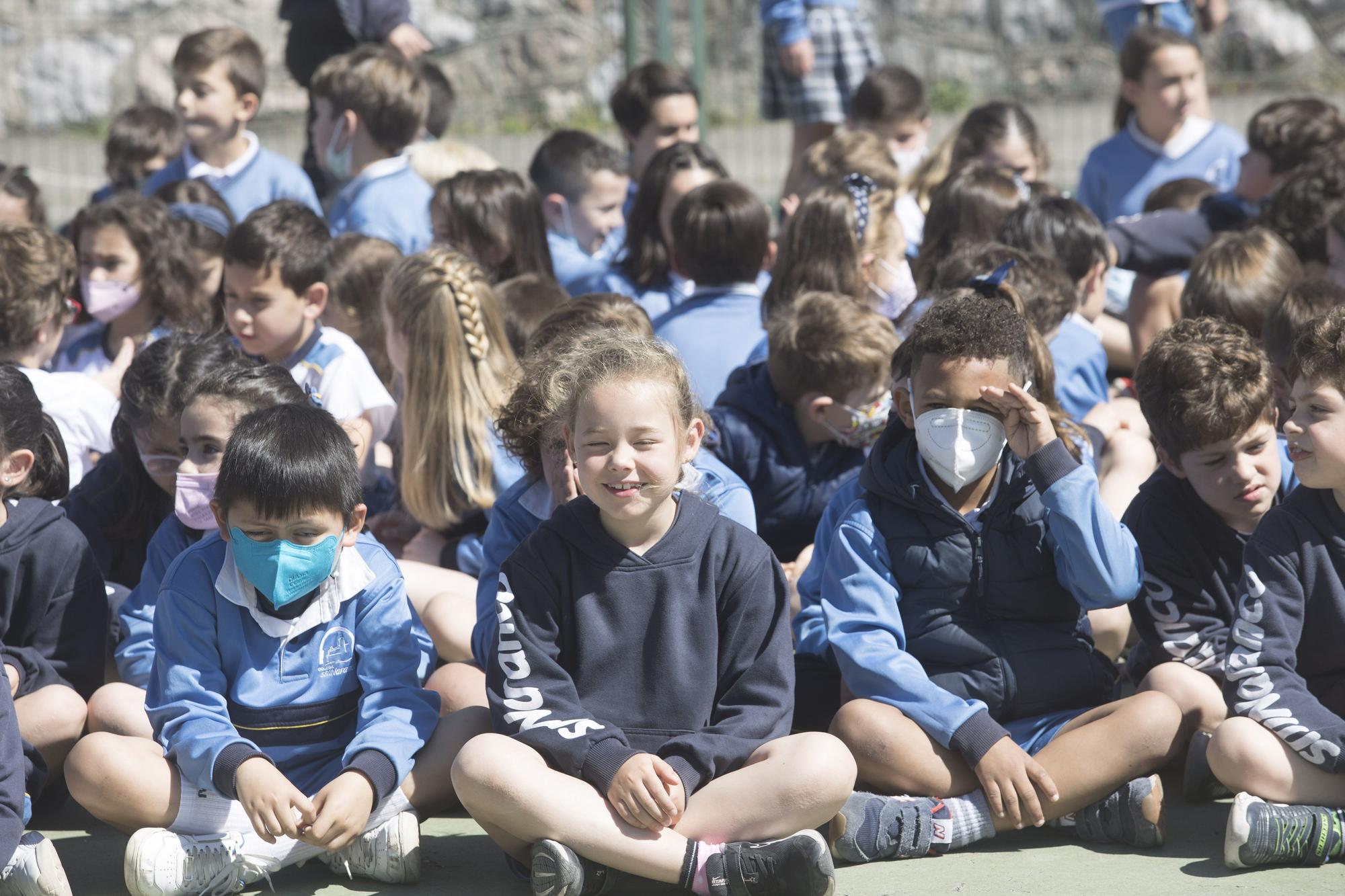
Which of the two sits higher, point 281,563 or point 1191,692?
point 281,563

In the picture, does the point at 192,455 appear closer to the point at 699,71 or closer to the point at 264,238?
the point at 264,238

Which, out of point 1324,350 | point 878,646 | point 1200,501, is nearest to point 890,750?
point 878,646

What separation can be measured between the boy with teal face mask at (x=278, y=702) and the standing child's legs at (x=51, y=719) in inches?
12.4

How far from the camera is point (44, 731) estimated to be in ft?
10.9

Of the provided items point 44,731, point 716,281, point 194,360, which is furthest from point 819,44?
point 44,731

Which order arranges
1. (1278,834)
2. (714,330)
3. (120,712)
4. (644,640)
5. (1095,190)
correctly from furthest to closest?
(1095,190) → (714,330) → (120,712) → (644,640) → (1278,834)

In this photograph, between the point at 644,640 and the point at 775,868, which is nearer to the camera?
the point at 775,868

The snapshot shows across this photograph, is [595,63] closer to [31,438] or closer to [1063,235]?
[1063,235]

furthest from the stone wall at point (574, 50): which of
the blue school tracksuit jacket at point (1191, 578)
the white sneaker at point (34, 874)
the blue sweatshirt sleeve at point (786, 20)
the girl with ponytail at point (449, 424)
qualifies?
the white sneaker at point (34, 874)

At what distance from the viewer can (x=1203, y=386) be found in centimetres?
331

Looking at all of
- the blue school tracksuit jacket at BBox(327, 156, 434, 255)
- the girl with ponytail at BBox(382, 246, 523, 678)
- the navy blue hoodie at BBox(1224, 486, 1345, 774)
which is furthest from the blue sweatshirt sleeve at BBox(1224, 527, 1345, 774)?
the blue school tracksuit jacket at BBox(327, 156, 434, 255)

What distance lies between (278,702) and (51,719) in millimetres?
572

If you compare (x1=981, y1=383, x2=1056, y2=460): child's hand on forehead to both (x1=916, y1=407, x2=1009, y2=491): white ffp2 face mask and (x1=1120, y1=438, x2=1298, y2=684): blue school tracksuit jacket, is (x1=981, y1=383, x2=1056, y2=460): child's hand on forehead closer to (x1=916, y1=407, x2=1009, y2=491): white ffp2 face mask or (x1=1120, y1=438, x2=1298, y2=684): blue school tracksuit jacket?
(x1=916, y1=407, x2=1009, y2=491): white ffp2 face mask

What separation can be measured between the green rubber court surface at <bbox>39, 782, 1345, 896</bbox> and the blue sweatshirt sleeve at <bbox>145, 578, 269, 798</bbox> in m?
0.30
